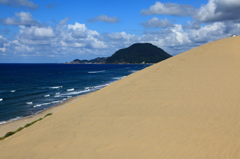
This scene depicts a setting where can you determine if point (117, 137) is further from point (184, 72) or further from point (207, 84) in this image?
point (184, 72)

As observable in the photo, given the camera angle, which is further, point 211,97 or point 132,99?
point 132,99

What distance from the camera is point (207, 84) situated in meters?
11.5

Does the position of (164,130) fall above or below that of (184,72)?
below

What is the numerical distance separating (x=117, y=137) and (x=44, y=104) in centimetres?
2435

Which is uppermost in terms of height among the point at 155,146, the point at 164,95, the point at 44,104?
the point at 164,95

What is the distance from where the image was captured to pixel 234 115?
24.6ft

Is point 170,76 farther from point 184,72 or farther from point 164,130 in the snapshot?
point 164,130

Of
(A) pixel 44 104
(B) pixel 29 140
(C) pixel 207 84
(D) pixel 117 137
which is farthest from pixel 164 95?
(A) pixel 44 104

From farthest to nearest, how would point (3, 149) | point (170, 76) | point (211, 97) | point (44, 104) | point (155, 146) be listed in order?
point (44, 104), point (170, 76), point (211, 97), point (3, 149), point (155, 146)

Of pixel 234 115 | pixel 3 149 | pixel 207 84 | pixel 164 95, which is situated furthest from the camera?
pixel 207 84

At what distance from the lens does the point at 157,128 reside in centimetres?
698

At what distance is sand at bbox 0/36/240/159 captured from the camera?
575cm

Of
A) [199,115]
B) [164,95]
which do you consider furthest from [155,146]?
[164,95]

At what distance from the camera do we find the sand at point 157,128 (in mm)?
5750
